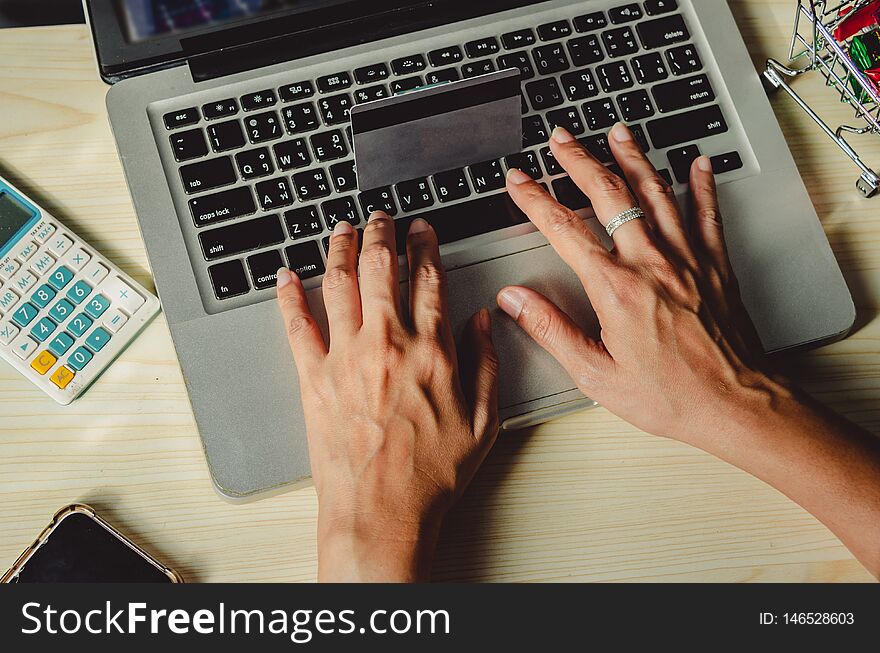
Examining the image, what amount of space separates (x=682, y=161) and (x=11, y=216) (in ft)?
1.87

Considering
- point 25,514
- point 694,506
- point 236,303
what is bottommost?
point 694,506

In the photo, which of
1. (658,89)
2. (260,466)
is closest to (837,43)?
(658,89)

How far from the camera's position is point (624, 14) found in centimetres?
69

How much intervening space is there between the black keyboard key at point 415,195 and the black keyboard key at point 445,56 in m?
0.11

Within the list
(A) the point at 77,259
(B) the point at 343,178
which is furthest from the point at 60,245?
(B) the point at 343,178

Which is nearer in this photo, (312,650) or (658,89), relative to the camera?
(312,650)

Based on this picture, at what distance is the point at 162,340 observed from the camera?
655 mm

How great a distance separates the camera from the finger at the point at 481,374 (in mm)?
605

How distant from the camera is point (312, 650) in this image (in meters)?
0.58

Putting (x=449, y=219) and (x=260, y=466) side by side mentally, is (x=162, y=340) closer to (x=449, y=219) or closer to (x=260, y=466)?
(x=260, y=466)

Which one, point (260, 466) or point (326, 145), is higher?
point (326, 145)

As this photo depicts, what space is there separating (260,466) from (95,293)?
0.67ft

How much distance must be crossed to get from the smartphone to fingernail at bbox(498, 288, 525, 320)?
1.09 ft

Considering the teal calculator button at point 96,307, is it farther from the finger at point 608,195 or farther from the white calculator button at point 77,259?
the finger at point 608,195
